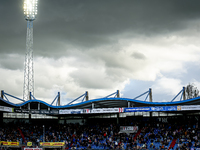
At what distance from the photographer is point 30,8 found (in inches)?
2510

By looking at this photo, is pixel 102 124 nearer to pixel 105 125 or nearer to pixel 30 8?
pixel 105 125

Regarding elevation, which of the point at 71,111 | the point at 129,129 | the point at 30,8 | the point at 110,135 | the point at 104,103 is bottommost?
the point at 110,135

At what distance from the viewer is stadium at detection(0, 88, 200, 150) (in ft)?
162

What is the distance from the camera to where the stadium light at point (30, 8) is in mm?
63406

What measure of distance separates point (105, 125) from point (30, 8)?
28.3 m

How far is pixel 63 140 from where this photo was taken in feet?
177

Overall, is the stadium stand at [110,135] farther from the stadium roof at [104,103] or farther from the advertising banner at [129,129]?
the stadium roof at [104,103]

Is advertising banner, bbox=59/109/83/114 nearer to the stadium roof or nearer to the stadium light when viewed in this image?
the stadium roof

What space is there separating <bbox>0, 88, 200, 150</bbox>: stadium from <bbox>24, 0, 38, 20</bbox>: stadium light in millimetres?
17257

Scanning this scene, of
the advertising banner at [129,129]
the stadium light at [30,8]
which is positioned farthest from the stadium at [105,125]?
the stadium light at [30,8]

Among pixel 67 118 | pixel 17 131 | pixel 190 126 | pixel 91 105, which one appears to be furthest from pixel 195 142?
pixel 17 131

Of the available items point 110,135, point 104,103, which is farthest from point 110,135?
point 104,103

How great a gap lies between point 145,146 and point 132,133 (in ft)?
21.9

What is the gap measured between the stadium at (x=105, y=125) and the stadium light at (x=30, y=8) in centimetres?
1726
